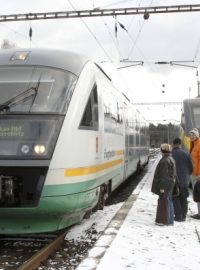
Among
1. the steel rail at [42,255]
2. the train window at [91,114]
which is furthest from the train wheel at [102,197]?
the steel rail at [42,255]

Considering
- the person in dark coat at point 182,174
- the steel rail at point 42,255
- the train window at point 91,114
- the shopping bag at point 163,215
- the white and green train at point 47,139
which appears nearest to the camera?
the steel rail at point 42,255

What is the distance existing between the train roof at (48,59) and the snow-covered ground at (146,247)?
8.71 feet

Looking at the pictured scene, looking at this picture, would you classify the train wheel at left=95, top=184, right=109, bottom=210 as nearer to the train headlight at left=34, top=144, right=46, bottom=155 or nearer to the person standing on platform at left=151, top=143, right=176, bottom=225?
the person standing on platform at left=151, top=143, right=176, bottom=225

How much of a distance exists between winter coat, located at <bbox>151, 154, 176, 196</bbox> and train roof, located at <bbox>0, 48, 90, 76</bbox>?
2.27 metres

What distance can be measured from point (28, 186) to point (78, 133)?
1158 millimetres

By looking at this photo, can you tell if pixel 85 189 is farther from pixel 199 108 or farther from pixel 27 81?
pixel 199 108

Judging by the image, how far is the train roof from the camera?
807cm

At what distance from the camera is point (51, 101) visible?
24.8 feet

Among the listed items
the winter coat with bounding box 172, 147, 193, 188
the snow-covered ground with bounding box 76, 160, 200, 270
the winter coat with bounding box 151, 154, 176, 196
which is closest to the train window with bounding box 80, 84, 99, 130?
the winter coat with bounding box 151, 154, 176, 196

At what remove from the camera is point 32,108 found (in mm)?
7441

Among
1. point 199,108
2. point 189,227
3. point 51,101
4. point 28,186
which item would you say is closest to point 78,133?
point 51,101

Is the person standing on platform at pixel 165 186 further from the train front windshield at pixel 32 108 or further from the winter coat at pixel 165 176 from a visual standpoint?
the train front windshield at pixel 32 108

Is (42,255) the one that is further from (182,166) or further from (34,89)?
(182,166)

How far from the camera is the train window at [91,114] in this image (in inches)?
311
